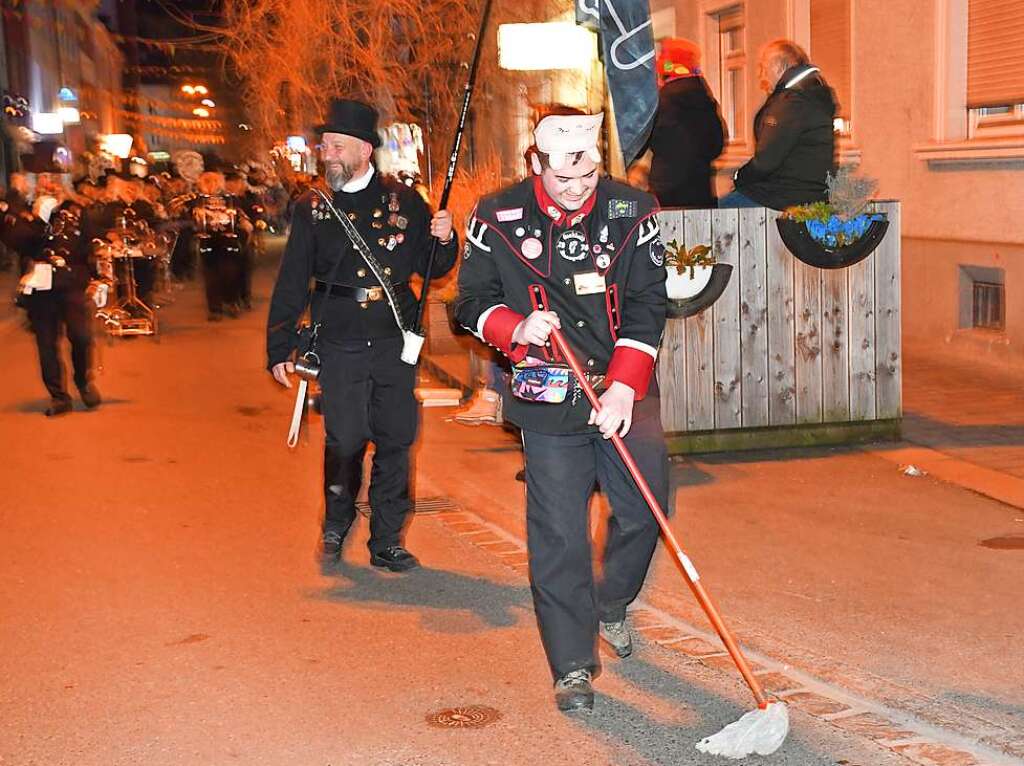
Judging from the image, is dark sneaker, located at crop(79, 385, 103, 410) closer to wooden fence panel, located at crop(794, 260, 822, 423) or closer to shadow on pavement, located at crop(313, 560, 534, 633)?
shadow on pavement, located at crop(313, 560, 534, 633)

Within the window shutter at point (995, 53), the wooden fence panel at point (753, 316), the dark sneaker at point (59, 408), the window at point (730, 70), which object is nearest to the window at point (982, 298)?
the window shutter at point (995, 53)

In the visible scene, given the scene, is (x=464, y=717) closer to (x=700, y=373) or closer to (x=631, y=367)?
(x=631, y=367)

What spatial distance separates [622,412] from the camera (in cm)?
476

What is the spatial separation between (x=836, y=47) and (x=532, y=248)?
11.0 metres

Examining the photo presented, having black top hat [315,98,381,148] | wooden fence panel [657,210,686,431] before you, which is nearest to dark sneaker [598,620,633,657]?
black top hat [315,98,381,148]

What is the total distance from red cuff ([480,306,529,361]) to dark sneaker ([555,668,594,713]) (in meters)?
1.06

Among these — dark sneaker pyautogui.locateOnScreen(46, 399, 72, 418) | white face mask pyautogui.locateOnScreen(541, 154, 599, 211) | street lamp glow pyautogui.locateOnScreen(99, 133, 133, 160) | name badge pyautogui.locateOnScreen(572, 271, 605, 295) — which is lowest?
dark sneaker pyautogui.locateOnScreen(46, 399, 72, 418)

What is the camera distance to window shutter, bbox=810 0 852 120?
1480 cm

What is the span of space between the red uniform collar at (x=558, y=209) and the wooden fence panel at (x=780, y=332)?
414cm

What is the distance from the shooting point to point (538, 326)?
4.64 meters

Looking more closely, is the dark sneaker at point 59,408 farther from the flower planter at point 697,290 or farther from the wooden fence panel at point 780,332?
the wooden fence panel at point 780,332

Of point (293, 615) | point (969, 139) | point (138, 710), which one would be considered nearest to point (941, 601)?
point (293, 615)

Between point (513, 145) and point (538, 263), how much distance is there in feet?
42.3

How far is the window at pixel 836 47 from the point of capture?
1477 cm
